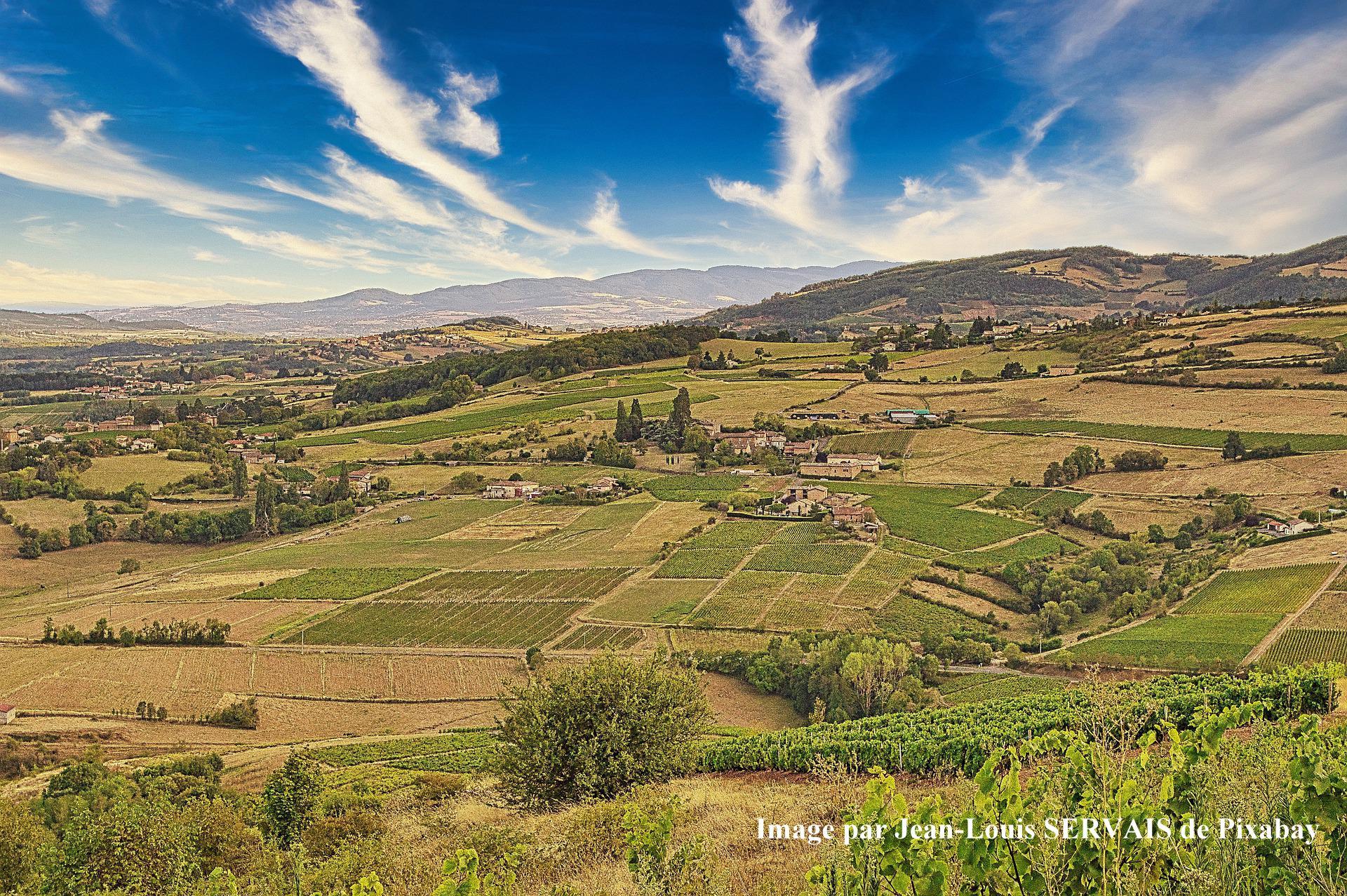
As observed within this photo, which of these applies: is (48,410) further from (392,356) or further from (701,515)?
(701,515)

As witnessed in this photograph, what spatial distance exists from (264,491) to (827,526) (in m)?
53.6

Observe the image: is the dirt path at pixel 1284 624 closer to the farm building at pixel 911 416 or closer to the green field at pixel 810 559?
the green field at pixel 810 559

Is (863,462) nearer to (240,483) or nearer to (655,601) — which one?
(655,601)

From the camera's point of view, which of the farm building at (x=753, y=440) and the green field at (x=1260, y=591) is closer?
the green field at (x=1260, y=591)

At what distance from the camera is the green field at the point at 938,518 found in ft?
180

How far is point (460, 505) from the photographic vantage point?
7706 centimetres

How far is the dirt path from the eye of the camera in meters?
29.6

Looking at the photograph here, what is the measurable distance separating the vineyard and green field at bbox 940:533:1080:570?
28488 mm

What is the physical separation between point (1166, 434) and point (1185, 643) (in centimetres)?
4219

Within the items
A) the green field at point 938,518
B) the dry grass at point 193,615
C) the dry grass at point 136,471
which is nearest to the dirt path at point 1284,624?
the green field at point 938,518

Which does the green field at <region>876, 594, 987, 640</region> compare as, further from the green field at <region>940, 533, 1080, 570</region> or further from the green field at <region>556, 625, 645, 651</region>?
the green field at <region>556, 625, 645, 651</region>

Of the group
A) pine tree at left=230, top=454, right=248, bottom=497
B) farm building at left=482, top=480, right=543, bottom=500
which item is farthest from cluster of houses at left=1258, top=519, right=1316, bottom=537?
pine tree at left=230, top=454, right=248, bottom=497

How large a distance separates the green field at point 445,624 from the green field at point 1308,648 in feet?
113

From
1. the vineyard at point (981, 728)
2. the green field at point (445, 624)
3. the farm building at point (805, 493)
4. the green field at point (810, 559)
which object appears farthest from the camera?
the farm building at point (805, 493)
